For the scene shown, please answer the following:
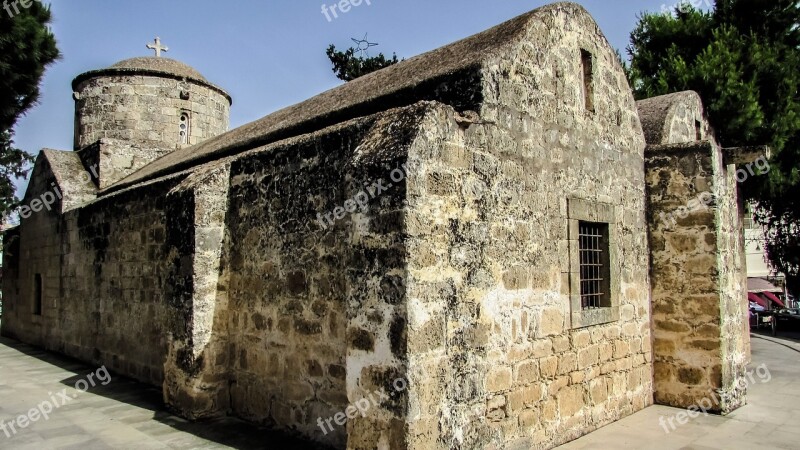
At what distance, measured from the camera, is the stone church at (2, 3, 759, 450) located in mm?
3875

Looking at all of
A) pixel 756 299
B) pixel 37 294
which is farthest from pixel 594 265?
pixel 756 299

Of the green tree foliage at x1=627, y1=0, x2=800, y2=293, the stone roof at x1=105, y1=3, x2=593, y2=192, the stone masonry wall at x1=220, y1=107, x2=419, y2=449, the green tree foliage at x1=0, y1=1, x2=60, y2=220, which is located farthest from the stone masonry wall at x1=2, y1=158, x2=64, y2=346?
the green tree foliage at x1=627, y1=0, x2=800, y2=293

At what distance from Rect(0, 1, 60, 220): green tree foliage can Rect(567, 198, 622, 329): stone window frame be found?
6.27 m

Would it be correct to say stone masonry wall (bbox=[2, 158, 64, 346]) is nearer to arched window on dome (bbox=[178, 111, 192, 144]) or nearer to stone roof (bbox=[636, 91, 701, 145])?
arched window on dome (bbox=[178, 111, 192, 144])

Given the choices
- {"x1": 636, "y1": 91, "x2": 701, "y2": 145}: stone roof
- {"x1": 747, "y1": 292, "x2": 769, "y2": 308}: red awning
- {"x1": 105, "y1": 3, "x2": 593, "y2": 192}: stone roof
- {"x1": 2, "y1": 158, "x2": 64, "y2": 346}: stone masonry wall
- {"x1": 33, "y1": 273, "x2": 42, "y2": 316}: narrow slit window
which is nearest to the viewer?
{"x1": 105, "y1": 3, "x2": 593, "y2": 192}: stone roof

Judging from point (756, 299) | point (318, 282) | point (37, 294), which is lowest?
point (756, 299)

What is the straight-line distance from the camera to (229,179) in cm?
634

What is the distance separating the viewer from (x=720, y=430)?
220 inches

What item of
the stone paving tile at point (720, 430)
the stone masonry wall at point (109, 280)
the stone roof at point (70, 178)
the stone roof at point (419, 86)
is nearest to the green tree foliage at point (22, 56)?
the stone masonry wall at point (109, 280)

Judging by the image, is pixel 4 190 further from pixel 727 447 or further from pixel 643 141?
pixel 727 447

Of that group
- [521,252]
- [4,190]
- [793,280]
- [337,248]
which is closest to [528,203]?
[521,252]

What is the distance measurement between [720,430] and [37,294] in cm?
1273

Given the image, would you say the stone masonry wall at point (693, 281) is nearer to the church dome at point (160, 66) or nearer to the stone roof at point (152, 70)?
the stone roof at point (152, 70)

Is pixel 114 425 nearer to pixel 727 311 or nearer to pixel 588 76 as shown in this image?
pixel 588 76
